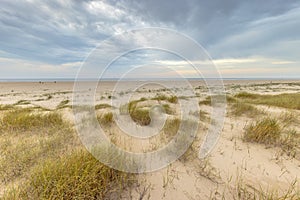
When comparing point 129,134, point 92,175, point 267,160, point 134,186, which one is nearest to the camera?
point 92,175

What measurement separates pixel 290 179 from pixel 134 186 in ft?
7.25

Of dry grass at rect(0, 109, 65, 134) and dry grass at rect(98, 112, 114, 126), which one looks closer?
dry grass at rect(0, 109, 65, 134)

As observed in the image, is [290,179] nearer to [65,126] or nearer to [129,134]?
[129,134]

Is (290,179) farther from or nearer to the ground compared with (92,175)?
nearer to the ground

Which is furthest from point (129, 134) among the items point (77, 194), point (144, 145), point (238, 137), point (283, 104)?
point (283, 104)

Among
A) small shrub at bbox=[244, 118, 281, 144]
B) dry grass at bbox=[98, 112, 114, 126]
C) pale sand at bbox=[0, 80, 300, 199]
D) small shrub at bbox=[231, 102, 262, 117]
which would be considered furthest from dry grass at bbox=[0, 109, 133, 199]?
small shrub at bbox=[231, 102, 262, 117]

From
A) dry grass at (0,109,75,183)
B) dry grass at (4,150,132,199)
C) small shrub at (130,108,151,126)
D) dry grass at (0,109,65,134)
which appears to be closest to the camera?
dry grass at (4,150,132,199)

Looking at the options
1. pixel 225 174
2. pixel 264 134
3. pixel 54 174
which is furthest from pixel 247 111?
pixel 54 174

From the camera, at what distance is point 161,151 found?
8.96ft

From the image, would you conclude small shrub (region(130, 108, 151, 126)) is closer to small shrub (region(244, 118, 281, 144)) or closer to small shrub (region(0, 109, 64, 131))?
small shrub (region(0, 109, 64, 131))

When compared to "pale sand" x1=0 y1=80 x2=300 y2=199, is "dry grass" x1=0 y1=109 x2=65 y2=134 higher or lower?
higher

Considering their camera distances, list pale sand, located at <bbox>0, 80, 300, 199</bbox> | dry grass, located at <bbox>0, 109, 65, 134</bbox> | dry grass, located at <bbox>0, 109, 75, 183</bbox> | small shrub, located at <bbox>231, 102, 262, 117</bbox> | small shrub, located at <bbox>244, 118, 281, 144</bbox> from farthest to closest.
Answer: small shrub, located at <bbox>231, 102, 262, 117</bbox>, dry grass, located at <bbox>0, 109, 65, 134</bbox>, small shrub, located at <bbox>244, 118, 281, 144</bbox>, dry grass, located at <bbox>0, 109, 75, 183</bbox>, pale sand, located at <bbox>0, 80, 300, 199</bbox>

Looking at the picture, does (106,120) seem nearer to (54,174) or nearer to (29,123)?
(29,123)

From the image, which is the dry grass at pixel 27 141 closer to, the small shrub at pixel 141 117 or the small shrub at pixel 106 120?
the small shrub at pixel 106 120
